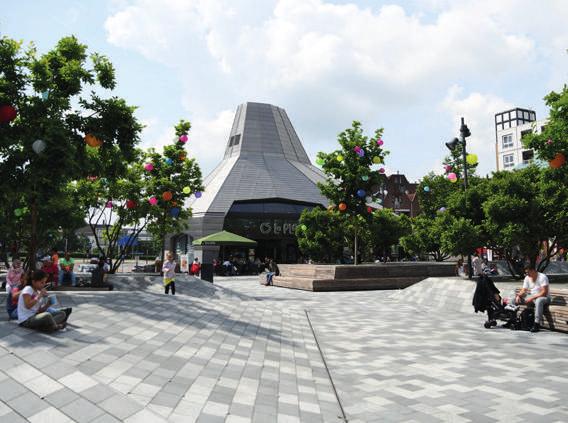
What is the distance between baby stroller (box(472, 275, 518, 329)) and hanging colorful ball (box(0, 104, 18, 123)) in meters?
13.5

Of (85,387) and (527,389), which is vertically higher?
→ (85,387)

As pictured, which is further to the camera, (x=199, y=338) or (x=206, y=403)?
(x=199, y=338)

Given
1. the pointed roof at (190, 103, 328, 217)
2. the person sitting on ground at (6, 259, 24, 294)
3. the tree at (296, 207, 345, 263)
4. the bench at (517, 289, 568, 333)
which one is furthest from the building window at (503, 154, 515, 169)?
the person sitting on ground at (6, 259, 24, 294)

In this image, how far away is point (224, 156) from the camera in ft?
216

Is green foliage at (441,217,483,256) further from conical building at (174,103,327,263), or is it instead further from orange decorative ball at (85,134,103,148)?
conical building at (174,103,327,263)

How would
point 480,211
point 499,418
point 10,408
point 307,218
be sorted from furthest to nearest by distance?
point 307,218, point 480,211, point 499,418, point 10,408

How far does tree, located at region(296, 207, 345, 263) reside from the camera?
120ft

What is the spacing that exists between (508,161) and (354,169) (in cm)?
7776

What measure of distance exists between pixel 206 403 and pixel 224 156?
205 ft

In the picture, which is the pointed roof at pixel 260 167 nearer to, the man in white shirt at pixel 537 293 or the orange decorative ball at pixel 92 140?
the orange decorative ball at pixel 92 140

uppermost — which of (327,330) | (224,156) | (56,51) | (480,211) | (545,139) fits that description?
(224,156)

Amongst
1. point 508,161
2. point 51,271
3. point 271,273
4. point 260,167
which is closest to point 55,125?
point 51,271

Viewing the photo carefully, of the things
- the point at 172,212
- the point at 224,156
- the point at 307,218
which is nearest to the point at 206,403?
the point at 172,212

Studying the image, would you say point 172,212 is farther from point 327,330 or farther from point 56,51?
point 327,330
